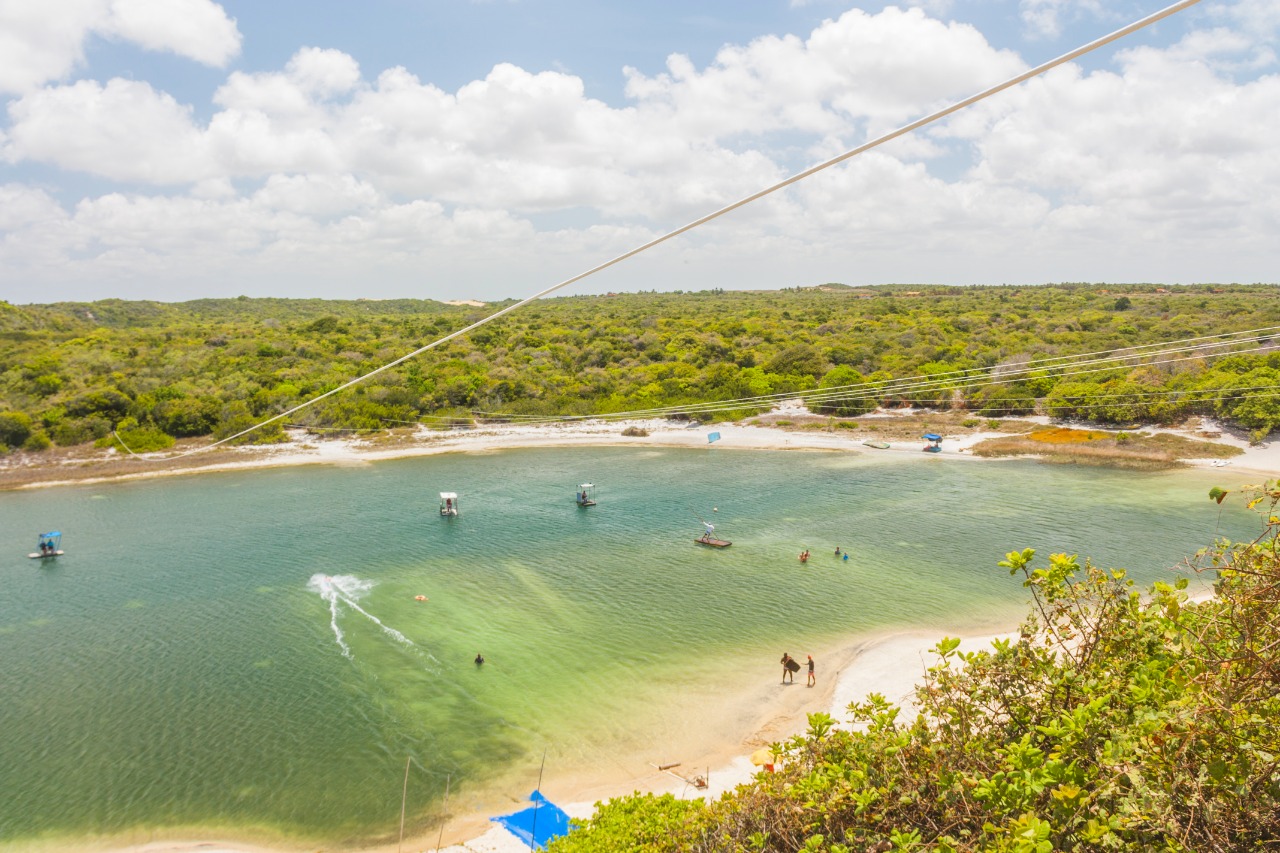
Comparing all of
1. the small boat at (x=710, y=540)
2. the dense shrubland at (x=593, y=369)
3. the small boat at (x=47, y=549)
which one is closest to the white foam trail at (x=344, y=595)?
the small boat at (x=710, y=540)

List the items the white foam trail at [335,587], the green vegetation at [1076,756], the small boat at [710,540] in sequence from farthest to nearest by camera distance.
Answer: the small boat at [710,540]
the white foam trail at [335,587]
the green vegetation at [1076,756]

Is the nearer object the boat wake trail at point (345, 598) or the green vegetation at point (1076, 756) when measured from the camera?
A: the green vegetation at point (1076, 756)

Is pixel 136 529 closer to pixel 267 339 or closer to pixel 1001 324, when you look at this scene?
pixel 267 339

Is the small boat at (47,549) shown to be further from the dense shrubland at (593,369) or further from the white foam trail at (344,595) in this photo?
the dense shrubland at (593,369)

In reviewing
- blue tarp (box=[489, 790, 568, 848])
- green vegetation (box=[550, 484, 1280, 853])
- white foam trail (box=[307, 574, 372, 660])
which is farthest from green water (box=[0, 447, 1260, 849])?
blue tarp (box=[489, 790, 568, 848])

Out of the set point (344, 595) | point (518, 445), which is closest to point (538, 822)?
point (344, 595)

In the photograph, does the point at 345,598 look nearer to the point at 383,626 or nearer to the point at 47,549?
the point at 383,626
